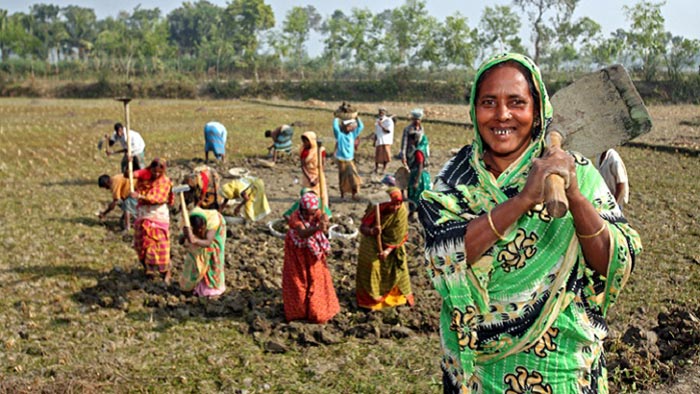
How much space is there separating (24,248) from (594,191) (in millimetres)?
8170

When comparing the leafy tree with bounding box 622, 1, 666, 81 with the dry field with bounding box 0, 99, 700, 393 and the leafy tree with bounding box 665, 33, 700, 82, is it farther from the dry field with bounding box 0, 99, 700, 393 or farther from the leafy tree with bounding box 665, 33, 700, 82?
the dry field with bounding box 0, 99, 700, 393

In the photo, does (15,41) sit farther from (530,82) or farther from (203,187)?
(530,82)

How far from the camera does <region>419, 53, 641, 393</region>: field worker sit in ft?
6.33

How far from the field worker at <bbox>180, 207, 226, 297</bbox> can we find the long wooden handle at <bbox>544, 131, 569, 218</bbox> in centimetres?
524

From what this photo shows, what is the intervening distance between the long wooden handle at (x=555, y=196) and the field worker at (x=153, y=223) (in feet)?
19.8

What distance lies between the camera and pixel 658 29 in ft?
135

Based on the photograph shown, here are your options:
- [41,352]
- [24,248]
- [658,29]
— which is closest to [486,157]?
[41,352]

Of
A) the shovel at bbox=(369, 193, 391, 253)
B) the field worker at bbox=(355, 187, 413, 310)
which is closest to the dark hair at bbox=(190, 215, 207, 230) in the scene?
the field worker at bbox=(355, 187, 413, 310)

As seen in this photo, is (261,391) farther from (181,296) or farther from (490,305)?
(490,305)

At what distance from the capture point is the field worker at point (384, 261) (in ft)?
20.8

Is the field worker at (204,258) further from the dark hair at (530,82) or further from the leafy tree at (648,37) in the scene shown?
the leafy tree at (648,37)

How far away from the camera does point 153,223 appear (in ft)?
23.4

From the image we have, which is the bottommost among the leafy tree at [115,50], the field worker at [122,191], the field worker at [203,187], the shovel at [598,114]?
the field worker at [122,191]

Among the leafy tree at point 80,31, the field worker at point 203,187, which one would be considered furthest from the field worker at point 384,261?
the leafy tree at point 80,31
